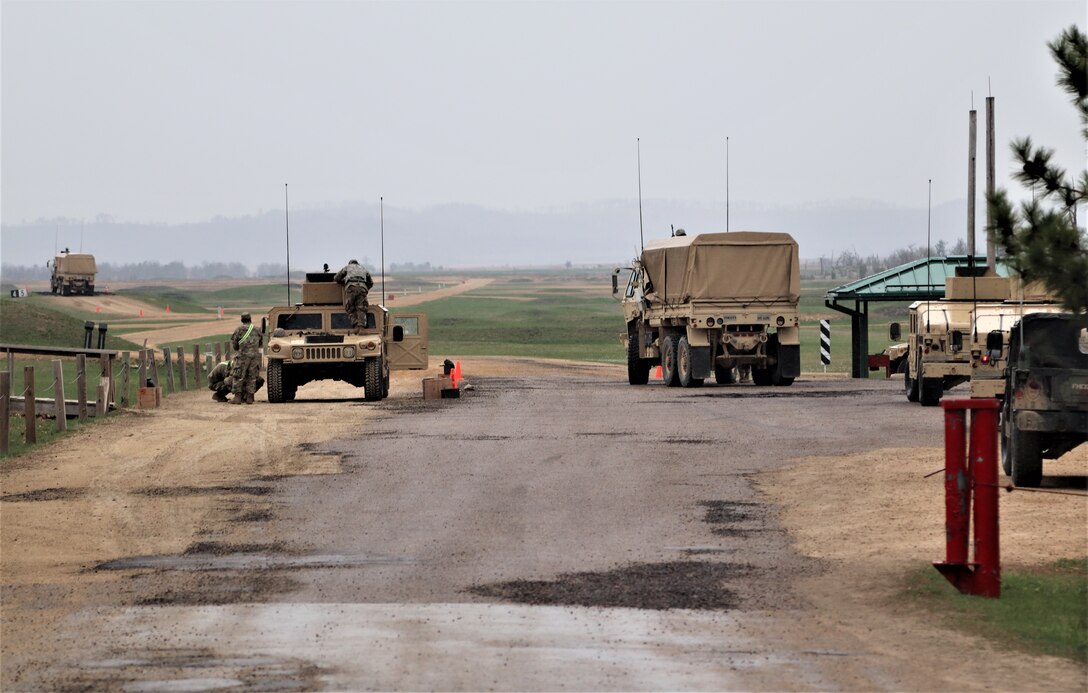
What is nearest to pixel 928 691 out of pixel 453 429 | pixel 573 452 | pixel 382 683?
pixel 382 683

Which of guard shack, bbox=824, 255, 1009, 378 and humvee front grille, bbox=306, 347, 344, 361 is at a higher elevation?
guard shack, bbox=824, 255, 1009, 378

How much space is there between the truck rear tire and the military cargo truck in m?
18.3

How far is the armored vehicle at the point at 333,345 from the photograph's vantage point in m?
29.4

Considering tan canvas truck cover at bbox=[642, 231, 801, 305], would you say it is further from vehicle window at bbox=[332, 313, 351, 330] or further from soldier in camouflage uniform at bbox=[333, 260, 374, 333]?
vehicle window at bbox=[332, 313, 351, 330]

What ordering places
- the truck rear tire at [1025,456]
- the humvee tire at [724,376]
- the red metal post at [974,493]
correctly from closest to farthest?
the red metal post at [974,493]
the truck rear tire at [1025,456]
the humvee tire at [724,376]

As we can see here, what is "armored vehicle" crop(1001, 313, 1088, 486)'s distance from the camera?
1462 centimetres

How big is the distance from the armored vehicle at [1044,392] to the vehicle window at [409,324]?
18558 millimetres

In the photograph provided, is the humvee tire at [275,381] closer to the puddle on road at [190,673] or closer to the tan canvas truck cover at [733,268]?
the tan canvas truck cover at [733,268]

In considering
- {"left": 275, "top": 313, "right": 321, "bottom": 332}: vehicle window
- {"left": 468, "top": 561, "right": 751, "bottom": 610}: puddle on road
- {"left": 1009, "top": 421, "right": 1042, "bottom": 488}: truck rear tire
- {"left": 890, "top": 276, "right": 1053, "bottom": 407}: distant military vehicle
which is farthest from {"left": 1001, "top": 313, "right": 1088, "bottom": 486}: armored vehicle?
{"left": 275, "top": 313, "right": 321, "bottom": 332}: vehicle window

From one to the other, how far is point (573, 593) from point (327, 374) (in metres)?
20.3

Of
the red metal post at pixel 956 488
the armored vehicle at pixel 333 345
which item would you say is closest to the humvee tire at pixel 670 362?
Result: the armored vehicle at pixel 333 345

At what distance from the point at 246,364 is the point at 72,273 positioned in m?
78.8

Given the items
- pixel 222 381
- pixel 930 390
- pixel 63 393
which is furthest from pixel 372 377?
pixel 930 390

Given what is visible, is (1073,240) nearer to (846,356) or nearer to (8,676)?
(8,676)
